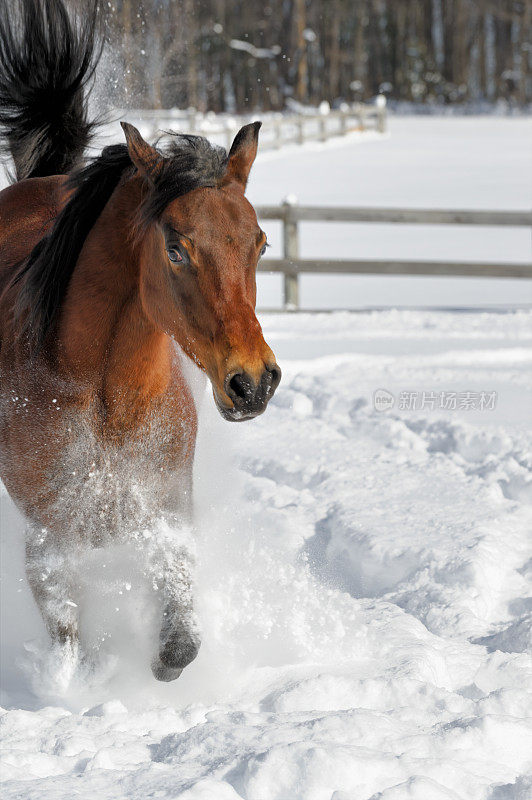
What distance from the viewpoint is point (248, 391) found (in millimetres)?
2080

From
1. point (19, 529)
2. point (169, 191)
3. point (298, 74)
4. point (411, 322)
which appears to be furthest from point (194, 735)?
point (298, 74)

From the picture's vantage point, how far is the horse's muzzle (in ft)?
6.83

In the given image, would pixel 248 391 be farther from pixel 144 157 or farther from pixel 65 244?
pixel 65 244

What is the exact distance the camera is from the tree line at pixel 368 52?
1780 inches

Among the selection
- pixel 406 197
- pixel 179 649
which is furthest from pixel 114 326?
pixel 406 197

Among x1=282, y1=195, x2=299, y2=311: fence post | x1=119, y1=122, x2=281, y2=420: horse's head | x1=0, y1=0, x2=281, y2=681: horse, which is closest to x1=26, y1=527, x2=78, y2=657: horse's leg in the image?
x1=0, y1=0, x2=281, y2=681: horse

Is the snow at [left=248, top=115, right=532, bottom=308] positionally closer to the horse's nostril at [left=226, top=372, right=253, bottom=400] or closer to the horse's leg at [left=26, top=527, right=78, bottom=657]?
the horse's leg at [left=26, top=527, right=78, bottom=657]

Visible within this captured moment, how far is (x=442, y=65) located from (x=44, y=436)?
170 feet

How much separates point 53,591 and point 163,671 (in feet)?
1.42

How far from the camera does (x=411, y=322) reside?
7.65 m

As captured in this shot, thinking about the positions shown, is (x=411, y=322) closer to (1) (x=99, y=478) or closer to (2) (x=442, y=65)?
(1) (x=99, y=478)

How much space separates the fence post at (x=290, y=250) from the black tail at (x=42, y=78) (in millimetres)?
4282

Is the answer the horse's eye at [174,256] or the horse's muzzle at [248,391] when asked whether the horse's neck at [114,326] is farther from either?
the horse's muzzle at [248,391]

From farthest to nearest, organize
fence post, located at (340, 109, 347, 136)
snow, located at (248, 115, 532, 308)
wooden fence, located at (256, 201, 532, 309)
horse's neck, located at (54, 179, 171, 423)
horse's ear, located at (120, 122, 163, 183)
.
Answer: fence post, located at (340, 109, 347, 136), snow, located at (248, 115, 532, 308), wooden fence, located at (256, 201, 532, 309), horse's neck, located at (54, 179, 171, 423), horse's ear, located at (120, 122, 163, 183)
